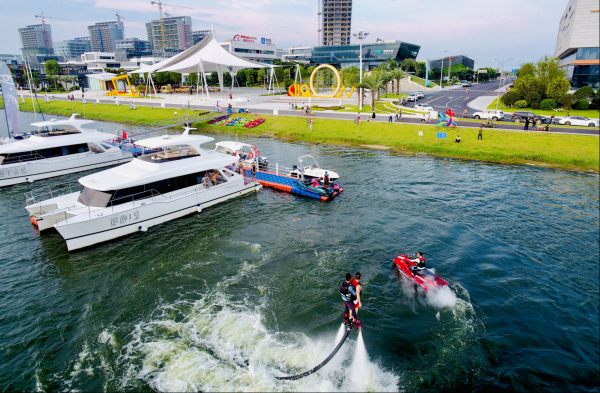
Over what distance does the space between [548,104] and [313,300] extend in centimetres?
5532

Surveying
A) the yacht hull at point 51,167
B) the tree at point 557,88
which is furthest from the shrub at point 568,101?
the yacht hull at point 51,167

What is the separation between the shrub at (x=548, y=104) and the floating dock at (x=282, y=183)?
141ft

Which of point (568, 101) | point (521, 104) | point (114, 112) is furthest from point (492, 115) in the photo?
point (114, 112)

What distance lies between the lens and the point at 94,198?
23234 mm

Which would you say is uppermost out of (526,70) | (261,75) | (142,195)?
(261,75)

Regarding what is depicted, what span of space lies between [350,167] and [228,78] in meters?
116

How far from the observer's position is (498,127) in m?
44.2

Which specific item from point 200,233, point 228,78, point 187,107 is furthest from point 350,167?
point 228,78

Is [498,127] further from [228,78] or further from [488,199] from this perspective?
[228,78]

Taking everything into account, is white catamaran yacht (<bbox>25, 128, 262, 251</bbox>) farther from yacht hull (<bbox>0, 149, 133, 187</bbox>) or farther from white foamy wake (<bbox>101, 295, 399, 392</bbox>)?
yacht hull (<bbox>0, 149, 133, 187</bbox>)

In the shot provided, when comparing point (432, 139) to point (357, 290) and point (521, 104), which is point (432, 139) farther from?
point (357, 290)

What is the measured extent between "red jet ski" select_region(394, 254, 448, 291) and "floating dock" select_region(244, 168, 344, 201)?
11.6 meters

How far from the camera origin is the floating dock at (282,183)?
96.2ft

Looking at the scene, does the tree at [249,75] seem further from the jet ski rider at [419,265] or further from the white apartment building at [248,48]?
the jet ski rider at [419,265]
